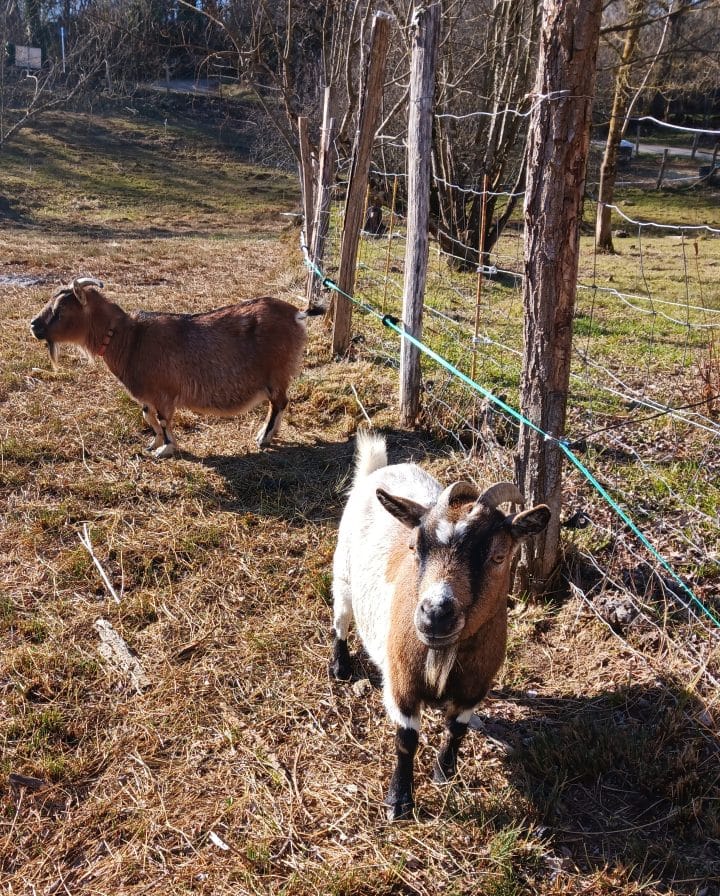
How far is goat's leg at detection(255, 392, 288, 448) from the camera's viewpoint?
5.74 meters

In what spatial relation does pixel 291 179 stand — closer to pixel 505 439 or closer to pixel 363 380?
pixel 363 380

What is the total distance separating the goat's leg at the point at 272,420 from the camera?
5.74 metres

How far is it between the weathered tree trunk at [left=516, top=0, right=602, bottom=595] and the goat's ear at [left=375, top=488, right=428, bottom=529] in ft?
3.39

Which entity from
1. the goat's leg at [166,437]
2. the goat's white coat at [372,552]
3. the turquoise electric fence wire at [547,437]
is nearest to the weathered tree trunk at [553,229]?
the turquoise electric fence wire at [547,437]

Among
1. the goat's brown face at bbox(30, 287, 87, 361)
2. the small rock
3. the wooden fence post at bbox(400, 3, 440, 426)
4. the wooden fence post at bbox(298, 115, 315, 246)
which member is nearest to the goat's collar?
the goat's brown face at bbox(30, 287, 87, 361)

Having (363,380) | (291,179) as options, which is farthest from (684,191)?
(363,380)

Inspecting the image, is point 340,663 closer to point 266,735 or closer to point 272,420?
point 266,735

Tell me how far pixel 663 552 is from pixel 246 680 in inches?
86.9

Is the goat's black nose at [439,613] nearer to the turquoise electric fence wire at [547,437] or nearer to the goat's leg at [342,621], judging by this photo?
the turquoise electric fence wire at [547,437]

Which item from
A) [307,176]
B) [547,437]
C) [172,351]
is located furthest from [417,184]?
[307,176]

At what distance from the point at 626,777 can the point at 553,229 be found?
2239 millimetres

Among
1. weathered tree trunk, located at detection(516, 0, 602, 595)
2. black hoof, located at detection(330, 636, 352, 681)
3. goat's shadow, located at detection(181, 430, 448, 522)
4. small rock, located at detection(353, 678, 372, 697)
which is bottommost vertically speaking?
small rock, located at detection(353, 678, 372, 697)

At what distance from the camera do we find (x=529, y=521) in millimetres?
2443

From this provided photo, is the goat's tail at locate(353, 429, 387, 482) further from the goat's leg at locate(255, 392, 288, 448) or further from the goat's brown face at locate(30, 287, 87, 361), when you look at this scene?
the goat's brown face at locate(30, 287, 87, 361)
